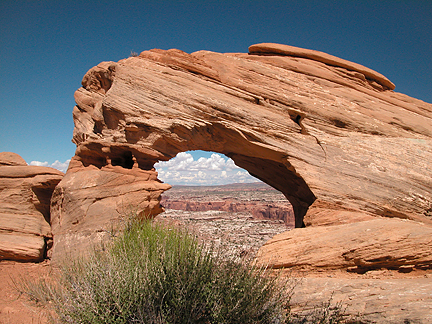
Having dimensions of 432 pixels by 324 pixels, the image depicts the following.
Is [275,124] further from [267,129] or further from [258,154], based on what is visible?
[258,154]

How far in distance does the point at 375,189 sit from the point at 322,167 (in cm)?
186

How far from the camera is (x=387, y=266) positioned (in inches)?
252

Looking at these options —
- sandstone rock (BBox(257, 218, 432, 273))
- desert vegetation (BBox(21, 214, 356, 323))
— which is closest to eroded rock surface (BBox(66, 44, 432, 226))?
sandstone rock (BBox(257, 218, 432, 273))

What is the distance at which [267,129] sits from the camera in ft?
31.0

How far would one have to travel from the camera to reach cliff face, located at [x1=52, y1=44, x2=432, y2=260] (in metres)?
8.56

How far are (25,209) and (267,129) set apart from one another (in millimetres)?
9592

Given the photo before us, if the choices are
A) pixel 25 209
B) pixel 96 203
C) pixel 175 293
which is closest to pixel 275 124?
pixel 96 203

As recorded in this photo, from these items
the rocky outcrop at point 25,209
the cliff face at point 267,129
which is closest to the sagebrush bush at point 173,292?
the cliff face at point 267,129

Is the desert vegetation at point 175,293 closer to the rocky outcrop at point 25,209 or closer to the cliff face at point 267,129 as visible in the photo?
the cliff face at point 267,129

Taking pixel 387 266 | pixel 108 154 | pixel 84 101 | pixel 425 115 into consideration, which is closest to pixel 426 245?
pixel 387 266

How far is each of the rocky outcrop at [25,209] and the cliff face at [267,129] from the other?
103 cm

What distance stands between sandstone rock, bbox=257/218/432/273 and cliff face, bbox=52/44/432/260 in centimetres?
113

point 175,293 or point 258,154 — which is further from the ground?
point 258,154

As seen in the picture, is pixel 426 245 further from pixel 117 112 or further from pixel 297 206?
pixel 117 112
